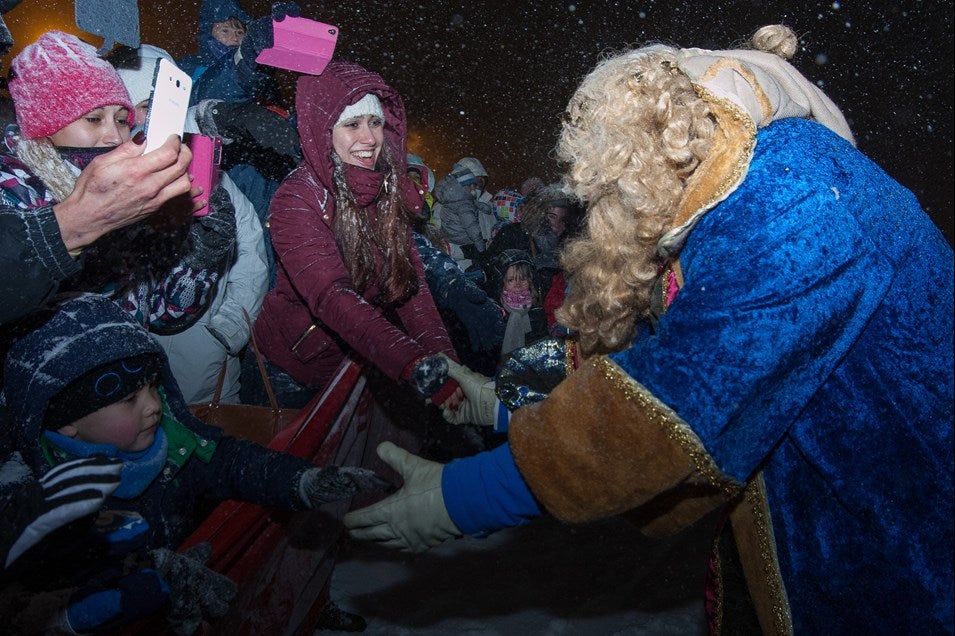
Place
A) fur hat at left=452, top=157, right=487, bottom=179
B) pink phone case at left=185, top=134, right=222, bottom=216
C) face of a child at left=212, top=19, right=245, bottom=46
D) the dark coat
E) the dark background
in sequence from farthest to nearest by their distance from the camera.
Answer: the dark background
fur hat at left=452, top=157, right=487, bottom=179
face of a child at left=212, top=19, right=245, bottom=46
pink phone case at left=185, top=134, right=222, bottom=216
the dark coat

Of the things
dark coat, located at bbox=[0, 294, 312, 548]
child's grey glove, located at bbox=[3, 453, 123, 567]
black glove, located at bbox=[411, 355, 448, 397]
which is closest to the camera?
child's grey glove, located at bbox=[3, 453, 123, 567]

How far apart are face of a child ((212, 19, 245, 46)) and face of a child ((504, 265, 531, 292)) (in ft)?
8.57

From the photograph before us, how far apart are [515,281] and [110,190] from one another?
336 cm

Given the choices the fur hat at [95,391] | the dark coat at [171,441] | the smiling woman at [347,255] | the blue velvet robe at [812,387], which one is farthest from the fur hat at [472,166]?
the blue velvet robe at [812,387]

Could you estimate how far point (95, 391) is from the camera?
1.62 metres

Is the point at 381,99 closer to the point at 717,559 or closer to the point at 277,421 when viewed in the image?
the point at 277,421

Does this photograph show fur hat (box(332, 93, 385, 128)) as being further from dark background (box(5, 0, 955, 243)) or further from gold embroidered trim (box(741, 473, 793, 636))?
dark background (box(5, 0, 955, 243))

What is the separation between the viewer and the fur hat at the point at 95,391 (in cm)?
158

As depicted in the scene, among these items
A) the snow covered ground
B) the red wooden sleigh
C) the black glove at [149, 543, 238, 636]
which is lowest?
the snow covered ground

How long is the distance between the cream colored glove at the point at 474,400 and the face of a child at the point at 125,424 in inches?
41.6

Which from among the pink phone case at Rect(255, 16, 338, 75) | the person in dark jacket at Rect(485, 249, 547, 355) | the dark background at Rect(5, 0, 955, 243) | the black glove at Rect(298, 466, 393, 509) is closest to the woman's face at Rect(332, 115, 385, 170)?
the pink phone case at Rect(255, 16, 338, 75)

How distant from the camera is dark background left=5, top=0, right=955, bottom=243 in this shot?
12.1 meters

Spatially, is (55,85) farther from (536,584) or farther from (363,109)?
(536,584)

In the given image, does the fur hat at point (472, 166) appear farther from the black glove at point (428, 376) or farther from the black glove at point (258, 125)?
the black glove at point (428, 376)
